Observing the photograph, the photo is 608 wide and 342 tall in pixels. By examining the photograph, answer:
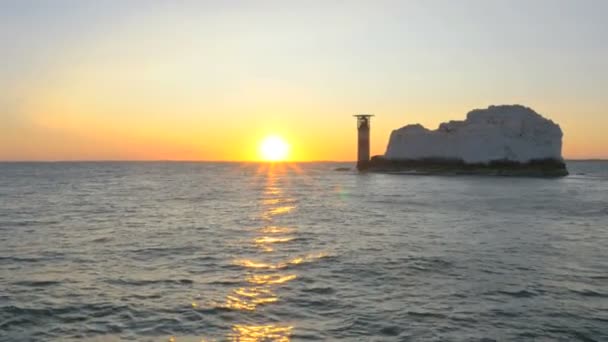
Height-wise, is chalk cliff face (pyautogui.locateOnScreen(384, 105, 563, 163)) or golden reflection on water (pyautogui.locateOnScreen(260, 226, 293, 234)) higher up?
chalk cliff face (pyautogui.locateOnScreen(384, 105, 563, 163))

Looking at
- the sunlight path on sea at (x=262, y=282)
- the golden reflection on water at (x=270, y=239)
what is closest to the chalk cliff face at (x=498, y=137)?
the sunlight path on sea at (x=262, y=282)

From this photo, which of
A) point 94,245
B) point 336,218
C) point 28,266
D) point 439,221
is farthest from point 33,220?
point 439,221

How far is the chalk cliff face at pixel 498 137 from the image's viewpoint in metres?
87.9

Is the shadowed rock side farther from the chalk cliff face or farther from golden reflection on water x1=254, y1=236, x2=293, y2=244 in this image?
golden reflection on water x1=254, y1=236, x2=293, y2=244

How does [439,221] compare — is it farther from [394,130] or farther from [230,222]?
[394,130]

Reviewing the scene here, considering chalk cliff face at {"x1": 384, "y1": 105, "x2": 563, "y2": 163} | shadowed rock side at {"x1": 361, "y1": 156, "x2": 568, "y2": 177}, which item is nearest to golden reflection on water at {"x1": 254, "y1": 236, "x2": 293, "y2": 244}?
chalk cliff face at {"x1": 384, "y1": 105, "x2": 563, "y2": 163}

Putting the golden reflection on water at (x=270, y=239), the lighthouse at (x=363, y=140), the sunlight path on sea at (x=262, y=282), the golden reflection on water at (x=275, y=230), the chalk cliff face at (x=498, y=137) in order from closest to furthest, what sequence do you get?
the sunlight path on sea at (x=262, y=282) < the golden reflection on water at (x=270, y=239) < the golden reflection on water at (x=275, y=230) < the chalk cliff face at (x=498, y=137) < the lighthouse at (x=363, y=140)

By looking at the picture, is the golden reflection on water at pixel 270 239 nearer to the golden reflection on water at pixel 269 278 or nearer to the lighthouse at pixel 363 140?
the golden reflection on water at pixel 269 278

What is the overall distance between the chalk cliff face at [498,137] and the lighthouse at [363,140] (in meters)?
15.8

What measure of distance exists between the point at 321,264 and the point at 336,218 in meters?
13.8

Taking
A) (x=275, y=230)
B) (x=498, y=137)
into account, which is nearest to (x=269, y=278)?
(x=275, y=230)

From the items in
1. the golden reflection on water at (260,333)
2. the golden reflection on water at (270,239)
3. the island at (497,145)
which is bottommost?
the golden reflection on water at (260,333)

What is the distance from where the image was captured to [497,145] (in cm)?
8912

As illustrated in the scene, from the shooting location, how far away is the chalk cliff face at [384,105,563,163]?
87.9m
